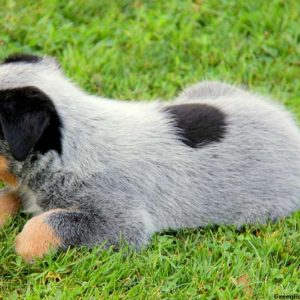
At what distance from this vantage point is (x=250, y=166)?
602 cm

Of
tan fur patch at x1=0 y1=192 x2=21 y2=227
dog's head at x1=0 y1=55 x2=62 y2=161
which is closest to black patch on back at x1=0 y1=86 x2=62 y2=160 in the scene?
dog's head at x1=0 y1=55 x2=62 y2=161

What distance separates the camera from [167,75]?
7832mm

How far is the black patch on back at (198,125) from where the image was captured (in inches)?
232

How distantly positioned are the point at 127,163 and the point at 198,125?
0.63 metres

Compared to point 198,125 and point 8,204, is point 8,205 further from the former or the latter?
point 198,125

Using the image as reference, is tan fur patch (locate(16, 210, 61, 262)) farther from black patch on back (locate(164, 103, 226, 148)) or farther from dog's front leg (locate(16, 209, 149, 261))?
black patch on back (locate(164, 103, 226, 148))

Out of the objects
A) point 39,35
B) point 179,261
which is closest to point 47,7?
point 39,35

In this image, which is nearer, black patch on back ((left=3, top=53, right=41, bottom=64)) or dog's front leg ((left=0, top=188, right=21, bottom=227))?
black patch on back ((left=3, top=53, right=41, bottom=64))

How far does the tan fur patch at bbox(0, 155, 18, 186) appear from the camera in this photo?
543cm

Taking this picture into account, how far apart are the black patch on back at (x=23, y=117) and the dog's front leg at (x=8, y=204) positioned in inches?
31.7

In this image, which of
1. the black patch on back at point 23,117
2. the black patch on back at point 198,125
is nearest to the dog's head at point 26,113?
the black patch on back at point 23,117

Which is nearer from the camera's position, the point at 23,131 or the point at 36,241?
the point at 23,131

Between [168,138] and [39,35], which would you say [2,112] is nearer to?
[168,138]

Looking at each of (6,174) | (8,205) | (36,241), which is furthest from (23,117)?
(8,205)
